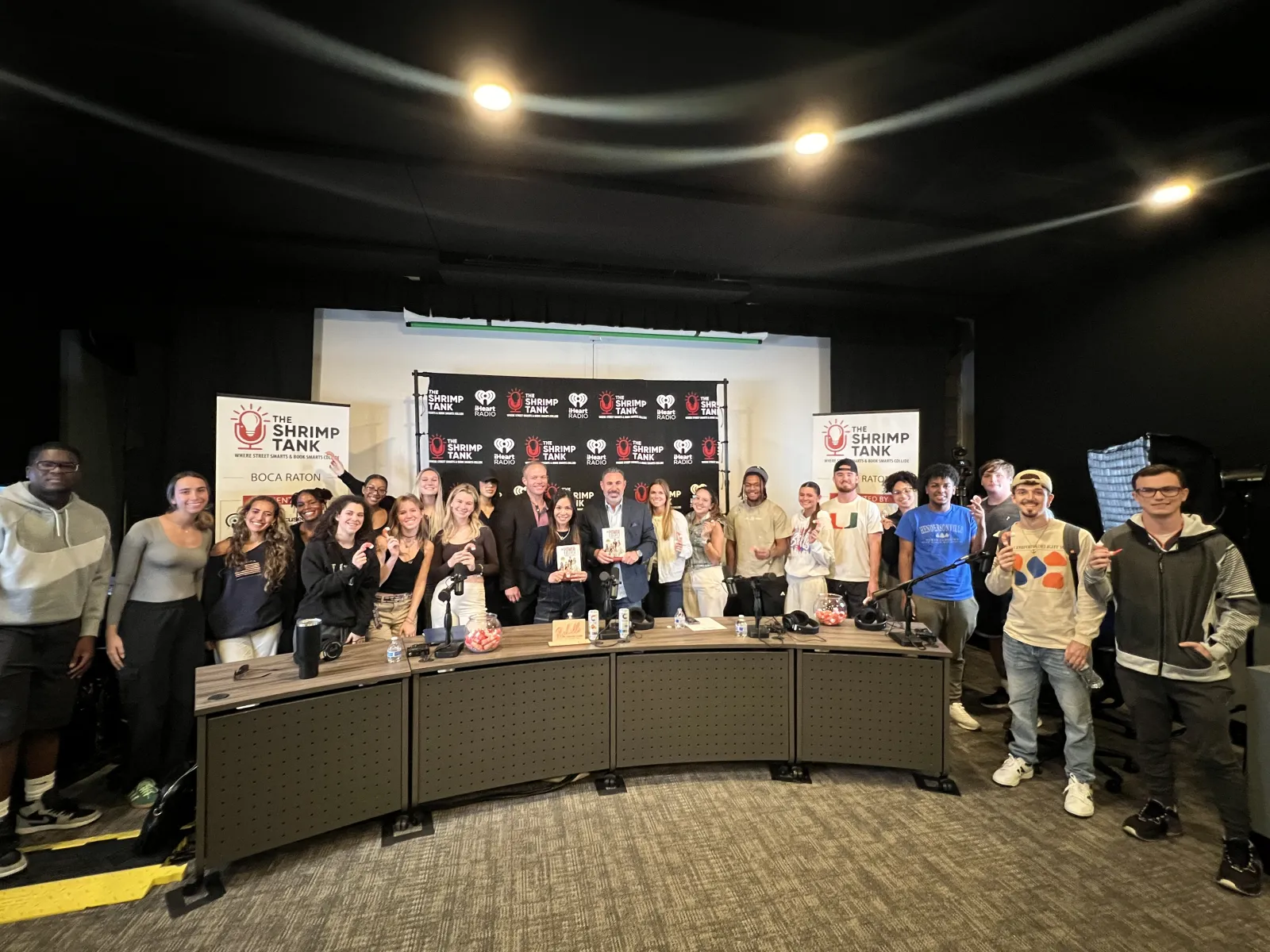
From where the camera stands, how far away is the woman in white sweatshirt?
3744 millimetres

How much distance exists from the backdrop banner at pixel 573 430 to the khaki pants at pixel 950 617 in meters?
2.16

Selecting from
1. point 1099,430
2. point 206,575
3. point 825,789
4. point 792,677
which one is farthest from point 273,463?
point 1099,430

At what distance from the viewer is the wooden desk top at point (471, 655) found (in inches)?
87.4

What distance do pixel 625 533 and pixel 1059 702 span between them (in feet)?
8.68

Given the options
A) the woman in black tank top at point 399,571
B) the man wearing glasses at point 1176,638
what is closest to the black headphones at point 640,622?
the woman in black tank top at point 399,571

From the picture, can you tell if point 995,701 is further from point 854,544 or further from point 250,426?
point 250,426

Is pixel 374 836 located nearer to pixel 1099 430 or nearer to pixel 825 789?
pixel 825 789

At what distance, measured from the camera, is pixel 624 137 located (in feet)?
8.89

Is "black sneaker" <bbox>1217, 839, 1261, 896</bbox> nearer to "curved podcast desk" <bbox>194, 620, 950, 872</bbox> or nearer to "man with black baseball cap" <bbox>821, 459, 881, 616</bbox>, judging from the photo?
"curved podcast desk" <bbox>194, 620, 950, 872</bbox>

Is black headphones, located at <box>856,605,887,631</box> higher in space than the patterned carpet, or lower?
higher

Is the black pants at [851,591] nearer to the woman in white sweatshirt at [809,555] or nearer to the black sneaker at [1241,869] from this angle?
the woman in white sweatshirt at [809,555]

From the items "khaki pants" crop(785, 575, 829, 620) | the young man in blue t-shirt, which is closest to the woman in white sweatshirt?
"khaki pants" crop(785, 575, 829, 620)

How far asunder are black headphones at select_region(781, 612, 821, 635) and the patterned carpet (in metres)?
0.81

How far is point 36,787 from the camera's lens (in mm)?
2557
